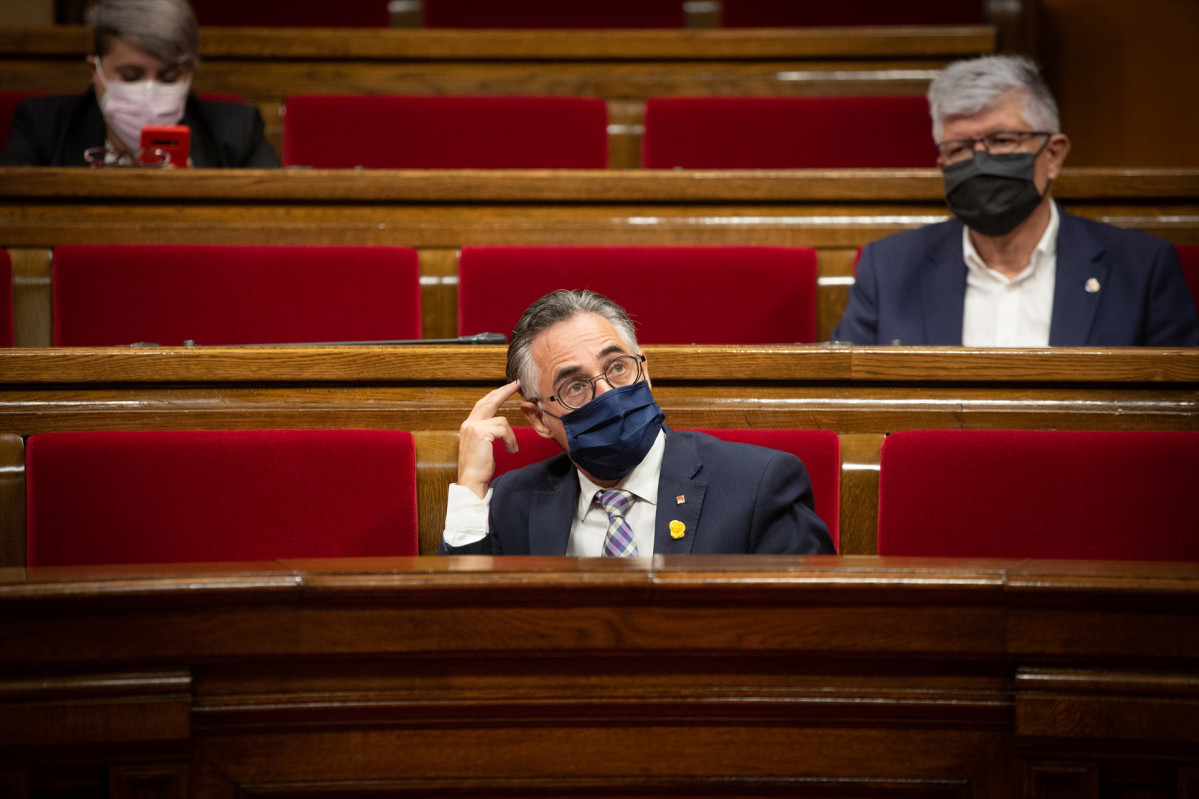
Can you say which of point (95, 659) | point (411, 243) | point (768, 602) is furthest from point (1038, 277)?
point (95, 659)

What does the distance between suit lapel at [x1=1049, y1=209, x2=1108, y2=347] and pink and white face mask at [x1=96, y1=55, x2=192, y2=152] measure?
25.8 inches

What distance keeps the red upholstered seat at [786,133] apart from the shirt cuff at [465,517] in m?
0.56

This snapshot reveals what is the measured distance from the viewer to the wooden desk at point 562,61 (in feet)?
3.68

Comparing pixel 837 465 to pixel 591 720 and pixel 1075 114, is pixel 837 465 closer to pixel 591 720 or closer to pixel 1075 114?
pixel 591 720

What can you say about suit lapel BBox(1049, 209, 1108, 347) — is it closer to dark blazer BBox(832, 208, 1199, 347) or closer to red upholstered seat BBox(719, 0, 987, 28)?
dark blazer BBox(832, 208, 1199, 347)

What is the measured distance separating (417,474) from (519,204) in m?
0.30

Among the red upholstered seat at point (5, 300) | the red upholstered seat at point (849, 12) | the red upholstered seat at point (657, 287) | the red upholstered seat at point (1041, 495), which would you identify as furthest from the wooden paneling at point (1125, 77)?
the red upholstered seat at point (5, 300)

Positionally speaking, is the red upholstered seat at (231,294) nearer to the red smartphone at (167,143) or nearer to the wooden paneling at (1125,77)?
the red smartphone at (167,143)

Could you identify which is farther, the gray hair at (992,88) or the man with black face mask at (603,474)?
the gray hair at (992,88)

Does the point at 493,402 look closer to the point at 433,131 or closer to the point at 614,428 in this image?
the point at 614,428

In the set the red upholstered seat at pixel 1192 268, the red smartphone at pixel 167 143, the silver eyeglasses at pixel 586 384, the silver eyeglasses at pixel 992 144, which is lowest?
the silver eyeglasses at pixel 586 384

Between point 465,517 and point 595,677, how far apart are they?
0.23 meters

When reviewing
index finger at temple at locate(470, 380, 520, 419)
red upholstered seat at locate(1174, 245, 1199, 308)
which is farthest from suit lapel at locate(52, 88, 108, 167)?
red upholstered seat at locate(1174, 245, 1199, 308)

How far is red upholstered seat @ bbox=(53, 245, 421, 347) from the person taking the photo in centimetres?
72
